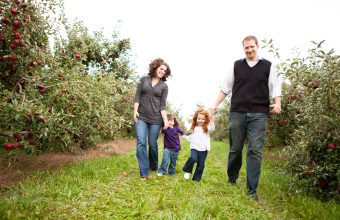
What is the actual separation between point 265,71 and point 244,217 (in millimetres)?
2491

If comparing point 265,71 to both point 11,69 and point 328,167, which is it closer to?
point 328,167

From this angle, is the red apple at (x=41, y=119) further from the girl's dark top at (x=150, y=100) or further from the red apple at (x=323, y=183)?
the red apple at (x=323, y=183)

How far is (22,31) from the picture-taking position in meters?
6.20

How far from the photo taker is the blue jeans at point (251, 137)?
17.8ft

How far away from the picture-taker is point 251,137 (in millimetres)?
5504

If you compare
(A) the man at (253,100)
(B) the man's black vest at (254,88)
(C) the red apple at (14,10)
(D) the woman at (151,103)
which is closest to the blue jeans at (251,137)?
(A) the man at (253,100)

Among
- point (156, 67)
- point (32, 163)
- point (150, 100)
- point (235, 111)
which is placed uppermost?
point (156, 67)

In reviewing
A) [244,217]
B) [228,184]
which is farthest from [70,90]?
[244,217]

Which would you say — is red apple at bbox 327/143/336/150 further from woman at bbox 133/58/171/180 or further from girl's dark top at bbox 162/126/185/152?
girl's dark top at bbox 162/126/185/152

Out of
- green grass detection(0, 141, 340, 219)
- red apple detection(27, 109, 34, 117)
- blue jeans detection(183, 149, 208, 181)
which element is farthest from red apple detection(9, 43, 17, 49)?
blue jeans detection(183, 149, 208, 181)

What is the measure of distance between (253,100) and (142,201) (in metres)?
2.47

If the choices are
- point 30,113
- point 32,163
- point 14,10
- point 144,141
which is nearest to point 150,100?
point 144,141

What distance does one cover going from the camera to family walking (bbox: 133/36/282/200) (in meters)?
5.46

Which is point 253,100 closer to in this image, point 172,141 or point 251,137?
point 251,137
